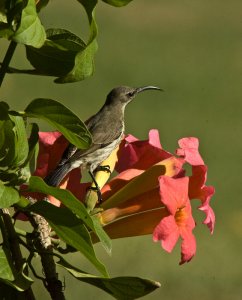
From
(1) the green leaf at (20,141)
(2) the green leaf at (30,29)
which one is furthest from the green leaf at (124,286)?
(2) the green leaf at (30,29)

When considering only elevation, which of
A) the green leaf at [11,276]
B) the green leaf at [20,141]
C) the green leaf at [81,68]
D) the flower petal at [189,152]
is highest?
the green leaf at [81,68]

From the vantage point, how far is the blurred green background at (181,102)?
734cm

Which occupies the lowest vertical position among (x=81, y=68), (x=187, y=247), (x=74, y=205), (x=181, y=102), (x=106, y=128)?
(x=181, y=102)

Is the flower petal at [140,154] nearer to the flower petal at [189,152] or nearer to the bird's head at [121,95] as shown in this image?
the flower petal at [189,152]

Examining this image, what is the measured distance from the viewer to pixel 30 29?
108cm

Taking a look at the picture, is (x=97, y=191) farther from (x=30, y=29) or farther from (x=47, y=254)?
(x=30, y=29)

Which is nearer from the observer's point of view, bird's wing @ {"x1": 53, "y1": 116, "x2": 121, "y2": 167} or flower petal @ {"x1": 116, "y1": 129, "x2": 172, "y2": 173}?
flower petal @ {"x1": 116, "y1": 129, "x2": 172, "y2": 173}

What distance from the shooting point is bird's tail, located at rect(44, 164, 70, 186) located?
1348 millimetres

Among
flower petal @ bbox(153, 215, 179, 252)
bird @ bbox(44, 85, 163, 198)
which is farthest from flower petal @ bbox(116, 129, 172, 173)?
bird @ bbox(44, 85, 163, 198)

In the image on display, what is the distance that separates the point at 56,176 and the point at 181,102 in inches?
444

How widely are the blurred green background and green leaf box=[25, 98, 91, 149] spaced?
3.46 meters

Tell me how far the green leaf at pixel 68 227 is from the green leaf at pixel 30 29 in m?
0.17

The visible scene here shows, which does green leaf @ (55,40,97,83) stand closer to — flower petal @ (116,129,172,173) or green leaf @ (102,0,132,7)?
green leaf @ (102,0,132,7)

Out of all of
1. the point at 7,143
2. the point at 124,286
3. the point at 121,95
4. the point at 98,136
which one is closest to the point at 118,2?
the point at 7,143
